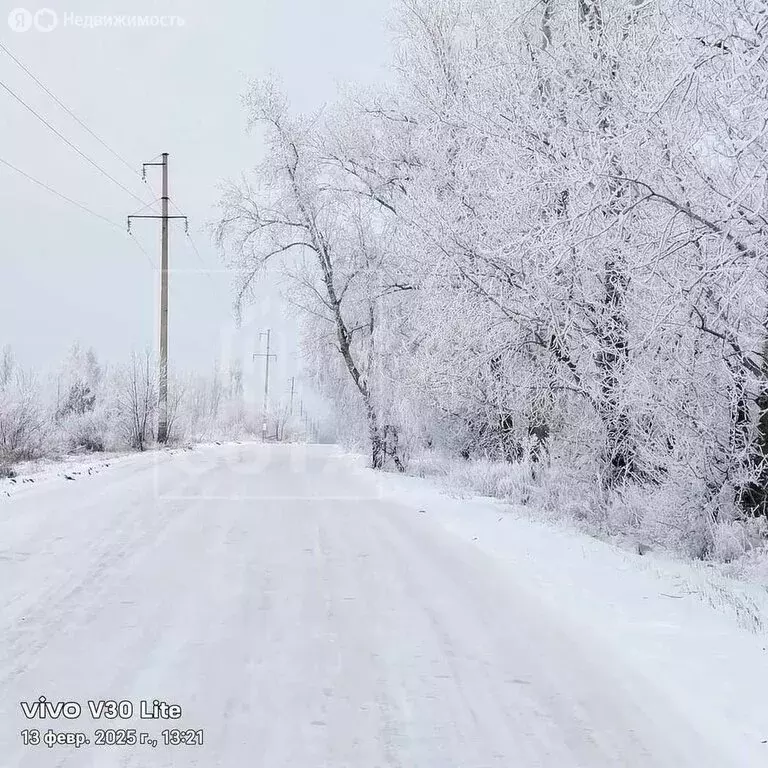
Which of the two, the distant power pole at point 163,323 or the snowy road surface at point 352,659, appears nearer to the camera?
the snowy road surface at point 352,659

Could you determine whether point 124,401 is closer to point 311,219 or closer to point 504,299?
point 311,219

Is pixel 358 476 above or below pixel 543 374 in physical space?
below

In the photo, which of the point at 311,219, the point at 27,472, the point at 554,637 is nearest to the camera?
the point at 554,637

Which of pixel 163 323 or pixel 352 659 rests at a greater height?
pixel 163 323

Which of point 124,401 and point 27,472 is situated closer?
point 27,472

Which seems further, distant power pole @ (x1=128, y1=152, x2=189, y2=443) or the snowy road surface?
distant power pole @ (x1=128, y1=152, x2=189, y2=443)

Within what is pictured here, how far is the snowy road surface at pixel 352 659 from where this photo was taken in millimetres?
3482

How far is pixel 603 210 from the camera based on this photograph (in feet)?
26.1

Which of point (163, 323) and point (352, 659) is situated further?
point (163, 323)

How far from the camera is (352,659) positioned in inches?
179

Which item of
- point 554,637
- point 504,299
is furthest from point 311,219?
point 554,637

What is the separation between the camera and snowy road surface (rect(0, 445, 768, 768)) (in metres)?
3.48

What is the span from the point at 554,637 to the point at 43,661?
3.13 metres

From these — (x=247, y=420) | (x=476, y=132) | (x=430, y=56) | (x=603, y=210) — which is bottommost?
(x=247, y=420)
